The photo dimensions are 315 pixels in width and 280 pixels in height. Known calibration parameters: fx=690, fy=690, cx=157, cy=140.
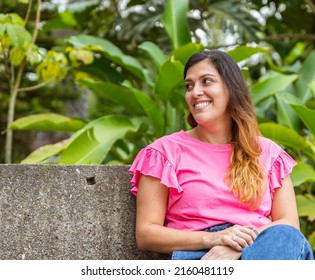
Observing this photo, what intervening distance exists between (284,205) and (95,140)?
4.53 ft

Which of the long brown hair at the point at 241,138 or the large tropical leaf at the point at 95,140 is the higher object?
the long brown hair at the point at 241,138

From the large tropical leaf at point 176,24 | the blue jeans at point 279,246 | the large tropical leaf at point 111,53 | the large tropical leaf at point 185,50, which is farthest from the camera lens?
the large tropical leaf at point 176,24

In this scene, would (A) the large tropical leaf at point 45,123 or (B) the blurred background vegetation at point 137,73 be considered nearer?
(B) the blurred background vegetation at point 137,73

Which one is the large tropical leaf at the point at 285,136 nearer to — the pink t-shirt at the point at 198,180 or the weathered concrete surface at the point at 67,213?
the pink t-shirt at the point at 198,180

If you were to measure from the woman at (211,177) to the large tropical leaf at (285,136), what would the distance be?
43.3 inches

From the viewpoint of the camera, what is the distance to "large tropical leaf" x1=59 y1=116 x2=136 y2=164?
3553 mm

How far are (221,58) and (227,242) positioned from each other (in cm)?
73

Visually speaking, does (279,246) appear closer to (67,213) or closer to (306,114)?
(67,213)

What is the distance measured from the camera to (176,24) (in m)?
4.66

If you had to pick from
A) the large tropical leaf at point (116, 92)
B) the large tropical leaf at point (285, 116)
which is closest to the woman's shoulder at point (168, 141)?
the large tropical leaf at point (116, 92)

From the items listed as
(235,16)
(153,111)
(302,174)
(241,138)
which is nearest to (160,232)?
(241,138)

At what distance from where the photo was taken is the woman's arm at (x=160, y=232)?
2369mm

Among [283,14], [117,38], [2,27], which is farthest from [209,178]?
[283,14]

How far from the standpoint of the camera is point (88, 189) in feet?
8.96
